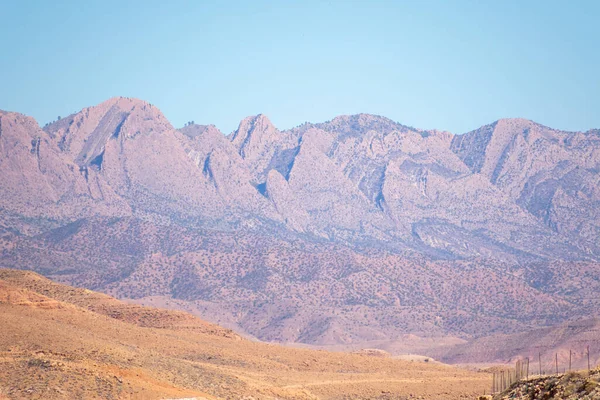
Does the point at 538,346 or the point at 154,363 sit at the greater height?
the point at 538,346

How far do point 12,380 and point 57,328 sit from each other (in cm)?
1584

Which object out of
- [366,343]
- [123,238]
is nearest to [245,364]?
[366,343]

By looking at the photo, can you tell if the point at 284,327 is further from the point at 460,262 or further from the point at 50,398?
the point at 50,398

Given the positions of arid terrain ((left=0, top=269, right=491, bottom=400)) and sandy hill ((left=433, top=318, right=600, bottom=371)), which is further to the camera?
sandy hill ((left=433, top=318, right=600, bottom=371))

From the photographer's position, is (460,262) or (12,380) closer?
(12,380)

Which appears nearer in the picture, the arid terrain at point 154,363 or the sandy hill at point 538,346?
the arid terrain at point 154,363

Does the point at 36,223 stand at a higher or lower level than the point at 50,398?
higher

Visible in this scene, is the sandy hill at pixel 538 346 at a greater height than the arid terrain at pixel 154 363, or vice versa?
the sandy hill at pixel 538 346

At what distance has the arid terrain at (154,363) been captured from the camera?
41344 millimetres

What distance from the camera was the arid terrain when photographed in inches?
1628

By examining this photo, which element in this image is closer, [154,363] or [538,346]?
[154,363]

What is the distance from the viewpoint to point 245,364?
62531mm

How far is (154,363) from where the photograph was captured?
5212 cm

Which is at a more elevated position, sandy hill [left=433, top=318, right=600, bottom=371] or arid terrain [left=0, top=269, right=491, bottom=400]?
sandy hill [left=433, top=318, right=600, bottom=371]
